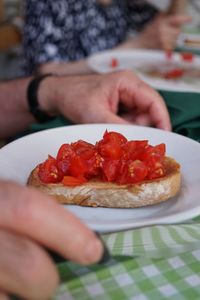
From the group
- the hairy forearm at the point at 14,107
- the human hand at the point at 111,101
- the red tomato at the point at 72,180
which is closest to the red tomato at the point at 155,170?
the red tomato at the point at 72,180

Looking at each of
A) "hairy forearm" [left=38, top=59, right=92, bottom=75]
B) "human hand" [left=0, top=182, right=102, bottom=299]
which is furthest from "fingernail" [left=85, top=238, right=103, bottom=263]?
"hairy forearm" [left=38, top=59, right=92, bottom=75]

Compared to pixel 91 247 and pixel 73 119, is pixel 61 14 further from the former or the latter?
pixel 91 247

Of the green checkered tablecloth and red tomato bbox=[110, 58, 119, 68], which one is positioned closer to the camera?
the green checkered tablecloth

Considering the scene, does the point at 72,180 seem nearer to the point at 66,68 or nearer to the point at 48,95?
the point at 48,95

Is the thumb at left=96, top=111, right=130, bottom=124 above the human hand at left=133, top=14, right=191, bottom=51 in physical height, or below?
above

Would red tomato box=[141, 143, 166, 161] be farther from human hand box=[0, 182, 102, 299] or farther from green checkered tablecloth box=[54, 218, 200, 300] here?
human hand box=[0, 182, 102, 299]

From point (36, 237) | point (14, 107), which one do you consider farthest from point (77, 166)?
point (14, 107)
